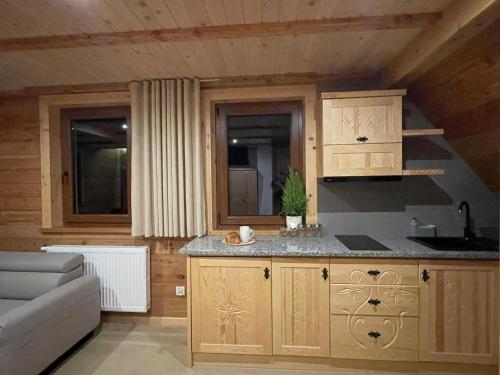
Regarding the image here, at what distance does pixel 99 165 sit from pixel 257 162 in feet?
5.41

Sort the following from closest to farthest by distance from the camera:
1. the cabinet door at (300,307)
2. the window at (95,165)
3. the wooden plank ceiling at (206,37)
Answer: the wooden plank ceiling at (206,37) < the cabinet door at (300,307) < the window at (95,165)

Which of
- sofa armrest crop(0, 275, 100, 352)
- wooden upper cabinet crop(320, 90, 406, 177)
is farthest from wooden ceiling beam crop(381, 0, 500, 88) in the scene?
sofa armrest crop(0, 275, 100, 352)

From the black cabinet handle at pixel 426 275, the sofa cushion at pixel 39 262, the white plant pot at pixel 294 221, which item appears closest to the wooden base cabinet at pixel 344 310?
the black cabinet handle at pixel 426 275

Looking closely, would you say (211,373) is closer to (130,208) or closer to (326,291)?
(326,291)

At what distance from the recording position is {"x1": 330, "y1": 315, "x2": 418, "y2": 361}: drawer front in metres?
1.89

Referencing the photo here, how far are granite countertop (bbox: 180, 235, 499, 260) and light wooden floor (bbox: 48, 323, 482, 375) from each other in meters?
0.86

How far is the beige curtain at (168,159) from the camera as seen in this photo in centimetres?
246

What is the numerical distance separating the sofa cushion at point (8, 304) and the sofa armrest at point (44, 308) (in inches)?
11.8

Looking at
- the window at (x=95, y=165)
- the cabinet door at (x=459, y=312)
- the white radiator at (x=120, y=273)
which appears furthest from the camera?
→ the window at (x=95, y=165)

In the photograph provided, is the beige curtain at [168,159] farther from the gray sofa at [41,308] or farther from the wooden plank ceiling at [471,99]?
the wooden plank ceiling at [471,99]

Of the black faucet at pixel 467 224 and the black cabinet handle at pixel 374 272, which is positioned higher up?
the black faucet at pixel 467 224

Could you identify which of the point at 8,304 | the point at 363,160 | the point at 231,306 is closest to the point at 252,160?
the point at 363,160

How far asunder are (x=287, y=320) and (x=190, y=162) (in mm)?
1522

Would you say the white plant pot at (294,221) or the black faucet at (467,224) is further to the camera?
the white plant pot at (294,221)
